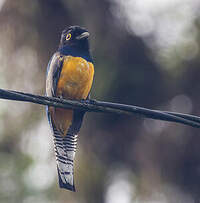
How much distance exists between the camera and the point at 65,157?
5457 millimetres

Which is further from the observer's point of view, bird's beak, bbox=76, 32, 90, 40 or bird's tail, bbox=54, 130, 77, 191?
bird's beak, bbox=76, 32, 90, 40

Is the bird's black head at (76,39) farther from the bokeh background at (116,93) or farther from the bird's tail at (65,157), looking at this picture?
the bokeh background at (116,93)

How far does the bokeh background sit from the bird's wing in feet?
10.7

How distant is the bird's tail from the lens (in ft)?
17.6

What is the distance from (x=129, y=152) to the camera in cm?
972

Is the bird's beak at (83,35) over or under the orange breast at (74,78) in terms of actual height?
over

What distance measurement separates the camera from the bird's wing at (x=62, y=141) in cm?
536

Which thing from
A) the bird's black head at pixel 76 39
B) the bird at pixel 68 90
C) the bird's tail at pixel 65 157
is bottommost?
the bird's tail at pixel 65 157

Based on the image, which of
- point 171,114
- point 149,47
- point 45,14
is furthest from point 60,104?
point 149,47

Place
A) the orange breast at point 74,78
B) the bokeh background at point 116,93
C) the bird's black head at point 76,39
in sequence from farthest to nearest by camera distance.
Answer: the bokeh background at point 116,93
the bird's black head at point 76,39
the orange breast at point 74,78

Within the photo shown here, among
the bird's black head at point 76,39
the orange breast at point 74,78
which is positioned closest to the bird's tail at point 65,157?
the orange breast at point 74,78

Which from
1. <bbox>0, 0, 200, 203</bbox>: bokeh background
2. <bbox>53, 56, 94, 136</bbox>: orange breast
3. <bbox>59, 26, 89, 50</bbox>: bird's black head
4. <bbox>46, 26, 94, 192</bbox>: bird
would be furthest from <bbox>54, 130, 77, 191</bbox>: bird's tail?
<bbox>0, 0, 200, 203</bbox>: bokeh background

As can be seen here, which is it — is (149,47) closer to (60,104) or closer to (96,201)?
(96,201)

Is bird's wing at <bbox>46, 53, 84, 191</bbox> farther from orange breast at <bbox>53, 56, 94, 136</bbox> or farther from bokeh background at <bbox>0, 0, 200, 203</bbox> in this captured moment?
bokeh background at <bbox>0, 0, 200, 203</bbox>
